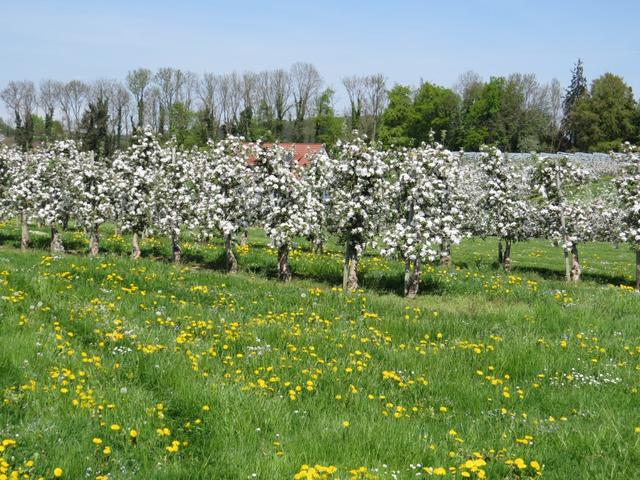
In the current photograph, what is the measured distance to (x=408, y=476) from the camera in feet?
18.9

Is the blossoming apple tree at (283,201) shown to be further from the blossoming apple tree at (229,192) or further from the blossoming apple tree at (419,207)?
the blossoming apple tree at (419,207)

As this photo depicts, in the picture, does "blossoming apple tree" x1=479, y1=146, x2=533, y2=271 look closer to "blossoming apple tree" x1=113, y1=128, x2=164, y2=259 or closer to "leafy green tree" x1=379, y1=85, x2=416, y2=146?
"blossoming apple tree" x1=113, y1=128, x2=164, y2=259

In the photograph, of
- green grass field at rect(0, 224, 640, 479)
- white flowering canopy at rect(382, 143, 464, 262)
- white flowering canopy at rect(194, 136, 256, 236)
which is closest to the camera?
green grass field at rect(0, 224, 640, 479)

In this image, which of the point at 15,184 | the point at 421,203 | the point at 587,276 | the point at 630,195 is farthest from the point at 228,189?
the point at 587,276

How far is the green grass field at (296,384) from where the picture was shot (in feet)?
19.8

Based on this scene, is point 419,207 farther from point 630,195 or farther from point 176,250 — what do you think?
point 176,250

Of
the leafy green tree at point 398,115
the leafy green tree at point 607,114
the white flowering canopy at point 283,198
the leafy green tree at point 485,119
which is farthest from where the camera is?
the leafy green tree at point 398,115

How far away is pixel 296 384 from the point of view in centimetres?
814

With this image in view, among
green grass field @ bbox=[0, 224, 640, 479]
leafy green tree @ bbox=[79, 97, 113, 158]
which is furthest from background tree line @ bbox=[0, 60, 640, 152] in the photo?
green grass field @ bbox=[0, 224, 640, 479]

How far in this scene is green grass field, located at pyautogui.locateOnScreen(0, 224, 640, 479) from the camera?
604 cm

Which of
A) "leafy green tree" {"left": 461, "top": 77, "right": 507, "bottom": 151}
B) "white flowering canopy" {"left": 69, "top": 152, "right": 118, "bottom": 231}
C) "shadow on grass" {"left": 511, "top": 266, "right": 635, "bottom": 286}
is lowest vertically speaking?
"shadow on grass" {"left": 511, "top": 266, "right": 635, "bottom": 286}

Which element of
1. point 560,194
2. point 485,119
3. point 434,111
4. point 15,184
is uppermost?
point 434,111

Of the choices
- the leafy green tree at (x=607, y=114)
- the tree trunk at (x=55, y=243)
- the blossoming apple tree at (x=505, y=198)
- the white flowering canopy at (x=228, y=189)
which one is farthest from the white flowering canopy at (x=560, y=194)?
the leafy green tree at (x=607, y=114)

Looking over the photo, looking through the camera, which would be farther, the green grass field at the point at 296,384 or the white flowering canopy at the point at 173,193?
the white flowering canopy at the point at 173,193
